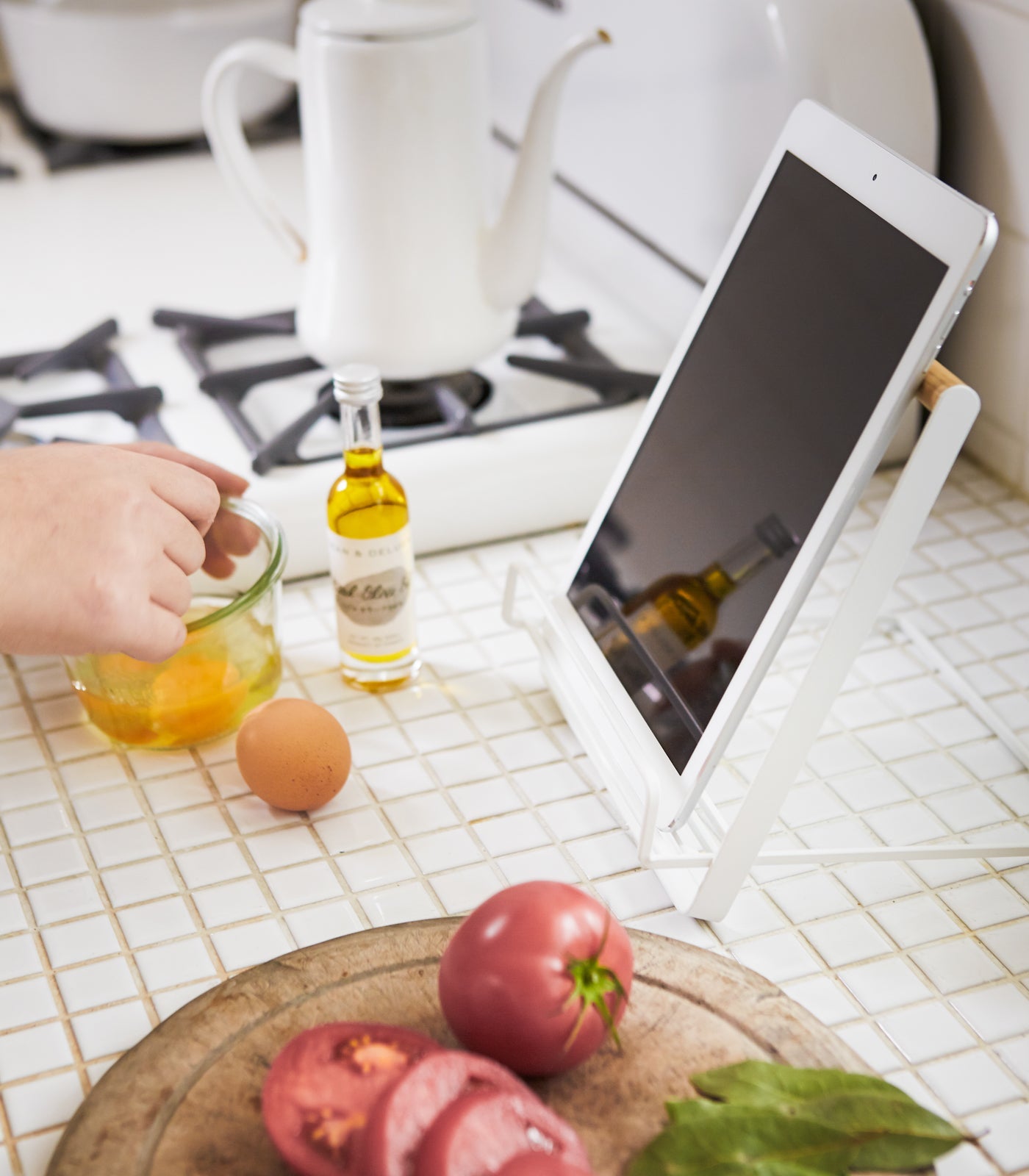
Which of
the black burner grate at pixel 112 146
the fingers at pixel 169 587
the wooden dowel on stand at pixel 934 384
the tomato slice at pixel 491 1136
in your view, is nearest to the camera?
the tomato slice at pixel 491 1136

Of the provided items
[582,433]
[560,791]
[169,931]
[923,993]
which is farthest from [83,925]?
[582,433]

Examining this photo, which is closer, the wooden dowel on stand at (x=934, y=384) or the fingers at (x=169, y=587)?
the wooden dowel on stand at (x=934, y=384)

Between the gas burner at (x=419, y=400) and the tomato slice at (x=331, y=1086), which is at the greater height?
the tomato slice at (x=331, y=1086)

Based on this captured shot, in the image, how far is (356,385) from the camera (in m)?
0.81

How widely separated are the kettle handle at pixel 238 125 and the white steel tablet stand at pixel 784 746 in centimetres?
47

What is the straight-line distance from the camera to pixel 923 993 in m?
0.68

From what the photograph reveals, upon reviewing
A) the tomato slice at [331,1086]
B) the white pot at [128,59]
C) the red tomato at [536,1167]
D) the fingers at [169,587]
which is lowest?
the white pot at [128,59]

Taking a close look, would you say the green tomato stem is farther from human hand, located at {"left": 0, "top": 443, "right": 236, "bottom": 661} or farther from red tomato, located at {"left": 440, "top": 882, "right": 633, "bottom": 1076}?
human hand, located at {"left": 0, "top": 443, "right": 236, "bottom": 661}

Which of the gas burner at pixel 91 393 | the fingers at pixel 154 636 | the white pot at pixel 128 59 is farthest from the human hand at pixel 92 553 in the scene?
the white pot at pixel 128 59

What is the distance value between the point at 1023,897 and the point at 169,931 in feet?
1.50

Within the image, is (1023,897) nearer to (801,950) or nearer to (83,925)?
(801,950)

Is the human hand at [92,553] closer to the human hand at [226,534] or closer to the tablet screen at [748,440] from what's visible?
the human hand at [226,534]

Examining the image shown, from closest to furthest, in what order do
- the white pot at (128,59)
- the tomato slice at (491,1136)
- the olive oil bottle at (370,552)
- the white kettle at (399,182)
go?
the tomato slice at (491,1136), the olive oil bottle at (370,552), the white kettle at (399,182), the white pot at (128,59)

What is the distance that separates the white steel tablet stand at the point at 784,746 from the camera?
2.08 feet
